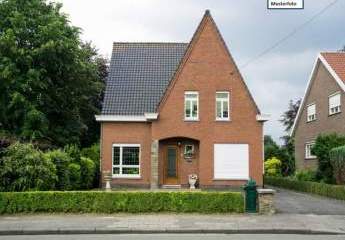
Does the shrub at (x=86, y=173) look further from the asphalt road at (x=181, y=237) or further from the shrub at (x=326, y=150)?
the asphalt road at (x=181, y=237)

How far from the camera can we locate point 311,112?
142 feet

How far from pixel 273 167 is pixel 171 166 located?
20.1m

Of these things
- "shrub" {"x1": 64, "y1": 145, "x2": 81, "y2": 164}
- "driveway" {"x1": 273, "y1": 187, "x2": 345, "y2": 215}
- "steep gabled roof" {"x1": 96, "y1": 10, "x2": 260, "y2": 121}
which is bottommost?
"driveway" {"x1": 273, "y1": 187, "x2": 345, "y2": 215}

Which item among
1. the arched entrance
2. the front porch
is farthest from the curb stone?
the arched entrance

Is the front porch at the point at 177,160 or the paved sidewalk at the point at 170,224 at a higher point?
the front porch at the point at 177,160

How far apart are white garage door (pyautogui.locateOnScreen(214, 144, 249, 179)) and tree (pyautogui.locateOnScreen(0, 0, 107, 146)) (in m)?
10.6

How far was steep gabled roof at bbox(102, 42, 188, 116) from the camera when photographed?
35.4m

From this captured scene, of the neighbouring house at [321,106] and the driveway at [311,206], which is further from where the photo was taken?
the neighbouring house at [321,106]

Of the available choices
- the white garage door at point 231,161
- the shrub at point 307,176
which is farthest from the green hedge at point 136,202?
the shrub at point 307,176

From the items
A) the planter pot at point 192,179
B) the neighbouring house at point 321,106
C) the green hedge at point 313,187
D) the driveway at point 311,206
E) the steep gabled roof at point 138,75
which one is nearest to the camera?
the driveway at point 311,206

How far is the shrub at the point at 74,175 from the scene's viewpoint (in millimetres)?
27728

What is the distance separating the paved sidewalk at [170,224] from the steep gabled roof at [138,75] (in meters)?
15.2

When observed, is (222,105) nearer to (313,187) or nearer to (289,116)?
(313,187)

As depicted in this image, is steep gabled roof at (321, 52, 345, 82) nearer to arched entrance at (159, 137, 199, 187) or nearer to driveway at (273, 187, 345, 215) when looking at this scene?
arched entrance at (159, 137, 199, 187)
